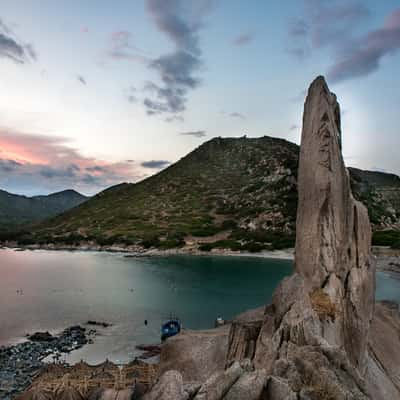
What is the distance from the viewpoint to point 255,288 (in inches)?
3445

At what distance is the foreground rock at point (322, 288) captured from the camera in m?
18.0

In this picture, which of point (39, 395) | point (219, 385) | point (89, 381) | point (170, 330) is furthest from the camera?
point (170, 330)

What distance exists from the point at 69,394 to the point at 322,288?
15.5 meters

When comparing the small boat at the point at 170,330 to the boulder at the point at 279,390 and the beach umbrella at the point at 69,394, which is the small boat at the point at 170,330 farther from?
the boulder at the point at 279,390

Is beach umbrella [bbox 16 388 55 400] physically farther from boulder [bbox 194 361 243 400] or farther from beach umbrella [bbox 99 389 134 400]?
boulder [bbox 194 361 243 400]

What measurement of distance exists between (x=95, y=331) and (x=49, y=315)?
1457 cm

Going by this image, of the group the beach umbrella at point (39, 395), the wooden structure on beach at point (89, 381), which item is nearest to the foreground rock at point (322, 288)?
the wooden structure on beach at point (89, 381)

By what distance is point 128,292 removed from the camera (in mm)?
84250

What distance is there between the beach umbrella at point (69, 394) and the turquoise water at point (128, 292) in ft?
68.7

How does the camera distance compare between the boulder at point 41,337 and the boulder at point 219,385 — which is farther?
A: the boulder at point 41,337

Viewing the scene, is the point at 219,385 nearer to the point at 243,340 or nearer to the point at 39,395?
the point at 243,340

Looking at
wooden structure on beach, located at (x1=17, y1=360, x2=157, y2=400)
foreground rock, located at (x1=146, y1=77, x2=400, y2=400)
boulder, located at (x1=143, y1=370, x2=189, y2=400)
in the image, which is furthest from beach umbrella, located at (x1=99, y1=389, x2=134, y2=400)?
foreground rock, located at (x1=146, y1=77, x2=400, y2=400)

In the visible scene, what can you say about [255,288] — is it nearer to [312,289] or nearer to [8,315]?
[8,315]

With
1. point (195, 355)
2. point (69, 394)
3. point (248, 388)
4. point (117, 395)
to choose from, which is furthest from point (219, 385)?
point (195, 355)
